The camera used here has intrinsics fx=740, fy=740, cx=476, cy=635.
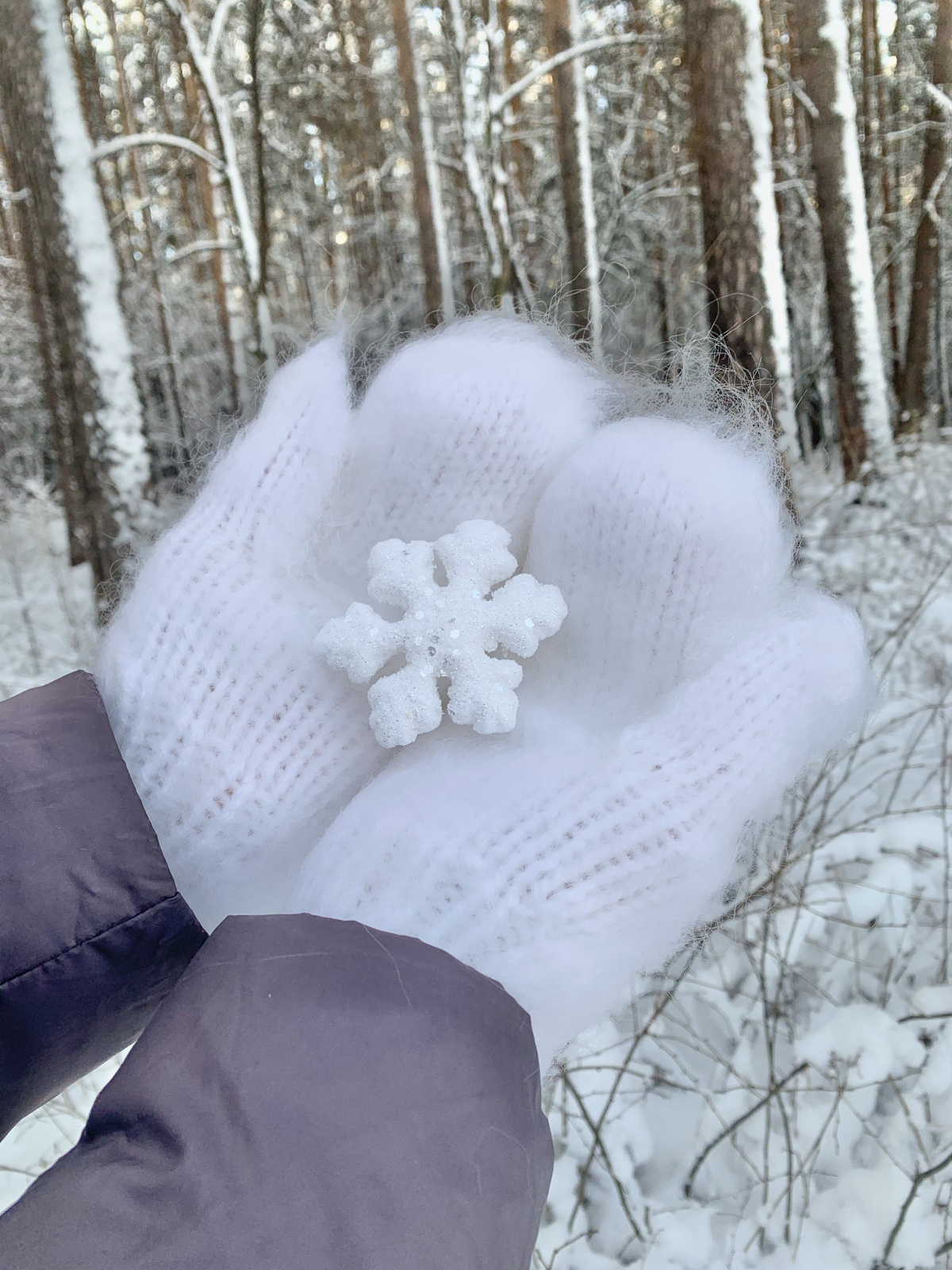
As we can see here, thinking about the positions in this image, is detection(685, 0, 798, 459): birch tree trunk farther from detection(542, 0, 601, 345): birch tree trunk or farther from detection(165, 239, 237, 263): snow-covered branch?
detection(165, 239, 237, 263): snow-covered branch

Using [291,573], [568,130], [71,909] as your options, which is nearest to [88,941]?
[71,909]

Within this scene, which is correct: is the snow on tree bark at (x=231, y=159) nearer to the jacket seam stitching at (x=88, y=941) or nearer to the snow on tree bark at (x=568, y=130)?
the snow on tree bark at (x=568, y=130)

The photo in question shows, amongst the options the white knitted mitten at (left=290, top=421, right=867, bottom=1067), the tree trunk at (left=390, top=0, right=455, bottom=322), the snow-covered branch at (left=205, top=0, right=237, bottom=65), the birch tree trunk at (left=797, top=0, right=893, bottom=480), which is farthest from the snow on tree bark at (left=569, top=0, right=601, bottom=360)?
the white knitted mitten at (left=290, top=421, right=867, bottom=1067)

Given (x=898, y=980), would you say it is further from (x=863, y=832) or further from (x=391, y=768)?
(x=391, y=768)

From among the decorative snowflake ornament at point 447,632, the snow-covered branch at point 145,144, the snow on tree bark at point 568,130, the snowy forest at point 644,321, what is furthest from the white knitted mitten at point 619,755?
the snow on tree bark at point 568,130

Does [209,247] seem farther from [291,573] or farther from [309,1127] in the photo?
[309,1127]

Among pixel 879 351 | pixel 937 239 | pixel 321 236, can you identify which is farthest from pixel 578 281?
pixel 321 236

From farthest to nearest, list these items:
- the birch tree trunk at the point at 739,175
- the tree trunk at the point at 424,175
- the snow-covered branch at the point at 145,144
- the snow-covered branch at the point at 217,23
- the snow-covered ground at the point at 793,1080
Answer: the tree trunk at the point at 424,175, the snow-covered branch at the point at 217,23, the snow-covered branch at the point at 145,144, the birch tree trunk at the point at 739,175, the snow-covered ground at the point at 793,1080
